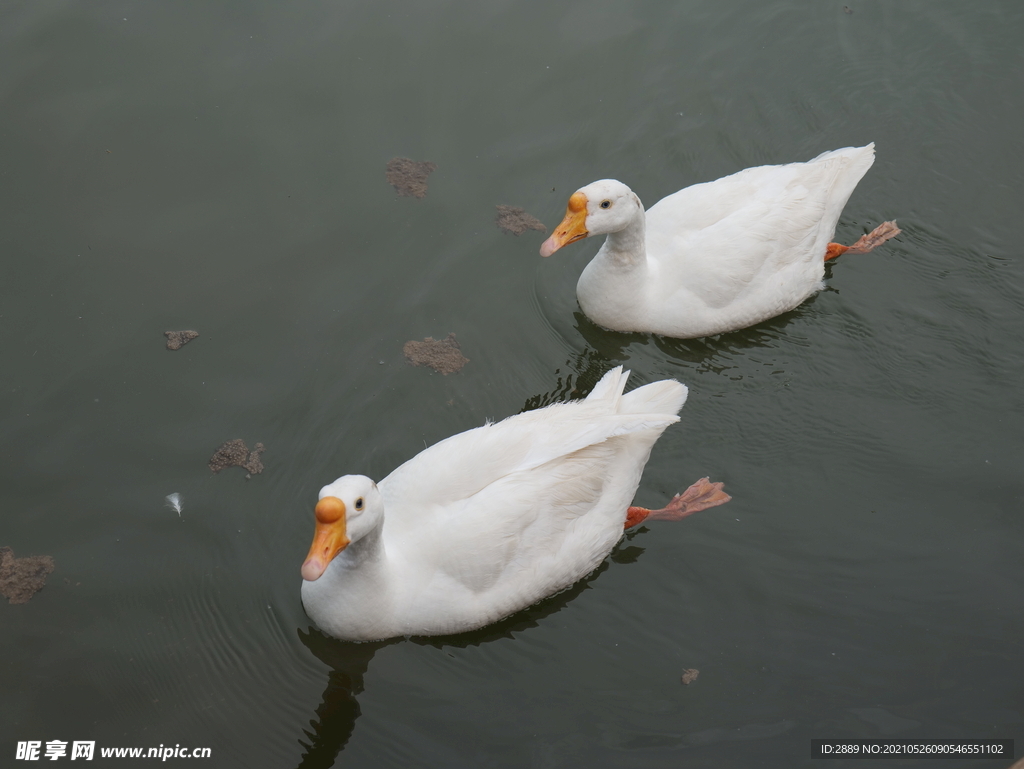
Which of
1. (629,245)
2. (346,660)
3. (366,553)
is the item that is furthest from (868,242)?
(346,660)

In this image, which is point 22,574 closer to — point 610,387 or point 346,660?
point 346,660

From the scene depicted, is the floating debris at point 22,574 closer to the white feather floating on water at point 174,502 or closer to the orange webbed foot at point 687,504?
the white feather floating on water at point 174,502

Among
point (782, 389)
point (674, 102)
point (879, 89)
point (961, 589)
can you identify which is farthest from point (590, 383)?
point (879, 89)

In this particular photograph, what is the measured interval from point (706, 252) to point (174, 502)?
4.11 m

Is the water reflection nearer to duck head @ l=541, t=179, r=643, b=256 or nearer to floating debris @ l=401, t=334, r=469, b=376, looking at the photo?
floating debris @ l=401, t=334, r=469, b=376

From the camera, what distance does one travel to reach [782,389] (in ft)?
21.6

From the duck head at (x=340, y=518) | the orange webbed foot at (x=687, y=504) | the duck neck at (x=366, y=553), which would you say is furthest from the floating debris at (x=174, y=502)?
the orange webbed foot at (x=687, y=504)

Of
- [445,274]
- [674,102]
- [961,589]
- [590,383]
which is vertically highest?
[674,102]

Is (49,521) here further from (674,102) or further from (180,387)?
(674,102)

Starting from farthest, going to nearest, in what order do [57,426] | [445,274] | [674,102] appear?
[674,102] < [445,274] < [57,426]

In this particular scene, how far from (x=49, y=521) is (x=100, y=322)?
5.51 feet

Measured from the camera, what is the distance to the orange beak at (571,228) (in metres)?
6.16

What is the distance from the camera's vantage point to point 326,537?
439 centimetres

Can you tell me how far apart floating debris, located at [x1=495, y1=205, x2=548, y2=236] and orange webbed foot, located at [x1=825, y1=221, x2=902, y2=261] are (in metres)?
2.43
